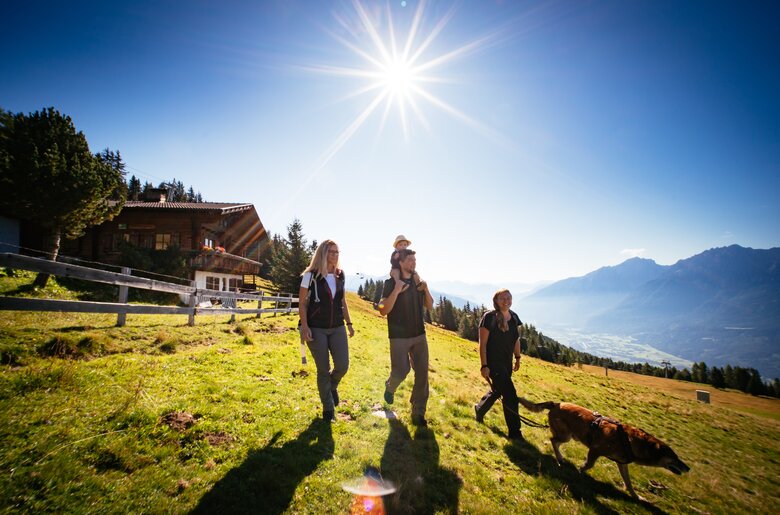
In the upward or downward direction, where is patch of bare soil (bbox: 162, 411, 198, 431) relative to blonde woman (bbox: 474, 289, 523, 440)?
downward

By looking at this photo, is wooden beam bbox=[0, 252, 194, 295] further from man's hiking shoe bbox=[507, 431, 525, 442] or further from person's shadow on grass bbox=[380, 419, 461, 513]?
man's hiking shoe bbox=[507, 431, 525, 442]

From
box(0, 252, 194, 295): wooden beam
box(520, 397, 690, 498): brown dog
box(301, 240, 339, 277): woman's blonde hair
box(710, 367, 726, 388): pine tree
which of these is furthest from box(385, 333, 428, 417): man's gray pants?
box(710, 367, 726, 388): pine tree

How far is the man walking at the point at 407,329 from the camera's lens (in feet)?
17.8

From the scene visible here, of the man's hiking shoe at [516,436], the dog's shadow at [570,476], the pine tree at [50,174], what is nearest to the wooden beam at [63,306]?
the dog's shadow at [570,476]

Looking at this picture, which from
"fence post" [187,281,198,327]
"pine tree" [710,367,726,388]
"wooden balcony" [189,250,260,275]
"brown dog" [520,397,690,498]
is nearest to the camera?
"brown dog" [520,397,690,498]

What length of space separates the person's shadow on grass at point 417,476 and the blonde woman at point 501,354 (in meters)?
1.81

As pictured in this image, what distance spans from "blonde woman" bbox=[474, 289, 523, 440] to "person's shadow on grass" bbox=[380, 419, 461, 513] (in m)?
1.81

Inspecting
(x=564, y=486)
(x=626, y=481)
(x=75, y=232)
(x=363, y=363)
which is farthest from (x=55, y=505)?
(x=75, y=232)

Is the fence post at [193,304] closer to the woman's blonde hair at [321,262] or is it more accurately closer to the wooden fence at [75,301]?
the wooden fence at [75,301]

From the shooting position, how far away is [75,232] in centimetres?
2012

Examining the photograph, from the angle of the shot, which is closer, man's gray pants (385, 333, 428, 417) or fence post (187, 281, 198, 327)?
man's gray pants (385, 333, 428, 417)

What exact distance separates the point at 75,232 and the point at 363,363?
23.8 meters

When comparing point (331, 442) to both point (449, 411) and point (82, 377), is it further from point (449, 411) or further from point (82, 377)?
point (82, 377)

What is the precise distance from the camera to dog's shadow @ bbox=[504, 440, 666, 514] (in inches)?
161
